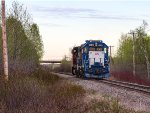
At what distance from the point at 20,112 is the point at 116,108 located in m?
3.23

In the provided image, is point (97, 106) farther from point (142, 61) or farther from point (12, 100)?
point (142, 61)

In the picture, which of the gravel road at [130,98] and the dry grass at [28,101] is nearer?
the dry grass at [28,101]

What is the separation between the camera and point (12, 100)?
11211 mm

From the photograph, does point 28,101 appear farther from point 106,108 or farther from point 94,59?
point 94,59

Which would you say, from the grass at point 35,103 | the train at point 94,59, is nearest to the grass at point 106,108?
the grass at point 35,103

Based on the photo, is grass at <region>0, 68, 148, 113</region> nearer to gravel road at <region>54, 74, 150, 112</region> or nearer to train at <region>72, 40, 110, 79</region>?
gravel road at <region>54, 74, 150, 112</region>

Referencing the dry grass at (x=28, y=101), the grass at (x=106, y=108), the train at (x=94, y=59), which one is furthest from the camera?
the train at (x=94, y=59)

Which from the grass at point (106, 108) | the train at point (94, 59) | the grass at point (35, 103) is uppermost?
the train at point (94, 59)

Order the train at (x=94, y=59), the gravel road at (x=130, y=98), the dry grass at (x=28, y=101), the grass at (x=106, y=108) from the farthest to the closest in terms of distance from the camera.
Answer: the train at (x=94, y=59) < the gravel road at (x=130, y=98) < the grass at (x=106, y=108) < the dry grass at (x=28, y=101)

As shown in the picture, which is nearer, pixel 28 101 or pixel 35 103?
pixel 35 103

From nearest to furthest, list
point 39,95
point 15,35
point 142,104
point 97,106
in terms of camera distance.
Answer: point 39,95 < point 97,106 < point 142,104 < point 15,35

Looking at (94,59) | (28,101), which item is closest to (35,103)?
(28,101)

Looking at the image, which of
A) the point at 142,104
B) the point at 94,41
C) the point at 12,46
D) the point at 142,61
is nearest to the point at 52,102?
the point at 142,104

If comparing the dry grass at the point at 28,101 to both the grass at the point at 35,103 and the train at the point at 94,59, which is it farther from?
the train at the point at 94,59
